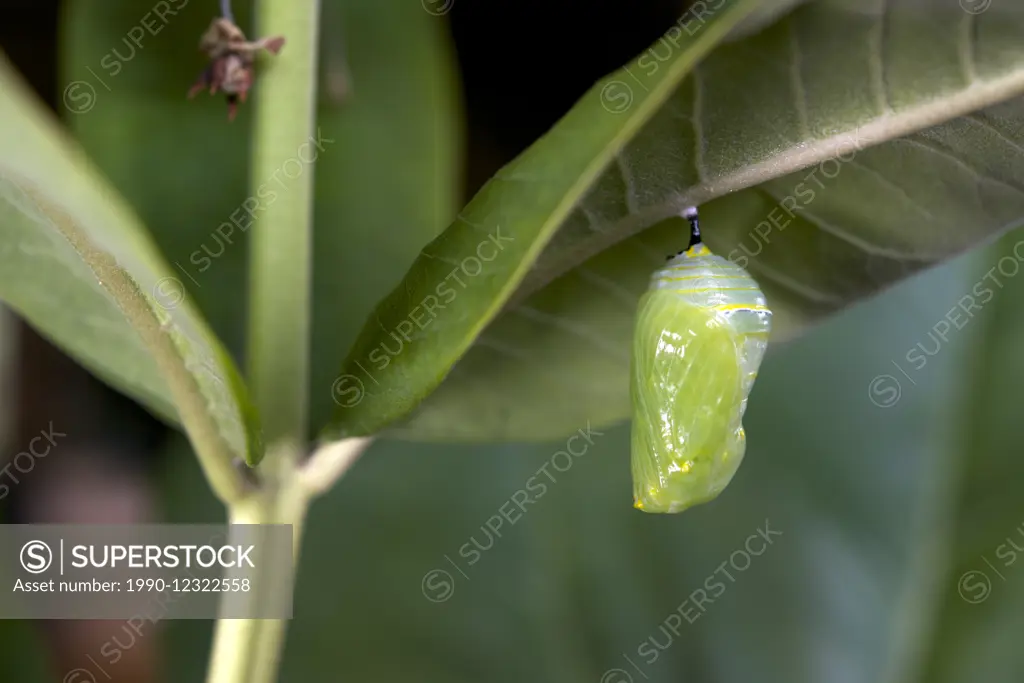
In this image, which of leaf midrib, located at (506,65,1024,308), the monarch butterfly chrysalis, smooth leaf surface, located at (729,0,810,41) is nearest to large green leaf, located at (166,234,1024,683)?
the monarch butterfly chrysalis

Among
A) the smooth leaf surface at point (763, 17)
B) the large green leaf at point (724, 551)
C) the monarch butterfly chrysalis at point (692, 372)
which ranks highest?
the smooth leaf surface at point (763, 17)

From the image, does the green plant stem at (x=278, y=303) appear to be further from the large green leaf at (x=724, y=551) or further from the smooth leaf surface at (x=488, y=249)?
the large green leaf at (x=724, y=551)

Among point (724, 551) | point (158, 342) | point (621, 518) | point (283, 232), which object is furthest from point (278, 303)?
point (724, 551)

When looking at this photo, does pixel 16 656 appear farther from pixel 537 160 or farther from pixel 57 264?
pixel 537 160

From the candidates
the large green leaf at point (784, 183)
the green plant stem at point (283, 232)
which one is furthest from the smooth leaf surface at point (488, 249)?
the green plant stem at point (283, 232)

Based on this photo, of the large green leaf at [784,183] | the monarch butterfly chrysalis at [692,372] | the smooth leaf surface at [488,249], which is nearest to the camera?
the smooth leaf surface at [488,249]

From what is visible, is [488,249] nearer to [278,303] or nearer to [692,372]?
[278,303]
